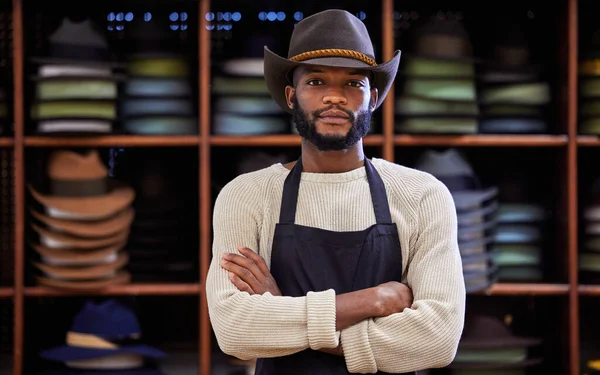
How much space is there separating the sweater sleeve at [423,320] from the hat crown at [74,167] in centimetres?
169

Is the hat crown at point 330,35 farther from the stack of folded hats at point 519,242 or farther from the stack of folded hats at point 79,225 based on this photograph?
the stack of folded hats at point 519,242

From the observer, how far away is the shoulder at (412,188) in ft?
5.52

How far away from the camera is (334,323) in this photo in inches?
60.0

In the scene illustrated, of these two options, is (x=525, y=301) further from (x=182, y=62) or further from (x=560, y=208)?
(x=182, y=62)

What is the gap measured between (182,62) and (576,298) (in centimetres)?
183

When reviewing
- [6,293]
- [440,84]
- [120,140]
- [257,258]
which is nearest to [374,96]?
[257,258]

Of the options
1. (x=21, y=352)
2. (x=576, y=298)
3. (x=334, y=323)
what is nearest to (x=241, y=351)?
Answer: (x=334, y=323)

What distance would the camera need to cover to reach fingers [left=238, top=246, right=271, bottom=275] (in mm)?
1642

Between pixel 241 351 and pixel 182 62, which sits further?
pixel 182 62

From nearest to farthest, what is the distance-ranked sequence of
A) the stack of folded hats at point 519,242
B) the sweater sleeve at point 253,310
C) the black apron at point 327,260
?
the sweater sleeve at point 253,310
the black apron at point 327,260
the stack of folded hats at point 519,242

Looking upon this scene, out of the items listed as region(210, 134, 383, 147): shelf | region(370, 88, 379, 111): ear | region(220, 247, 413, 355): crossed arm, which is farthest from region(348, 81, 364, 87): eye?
region(210, 134, 383, 147): shelf

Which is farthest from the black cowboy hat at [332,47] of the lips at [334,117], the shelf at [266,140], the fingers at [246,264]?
the shelf at [266,140]

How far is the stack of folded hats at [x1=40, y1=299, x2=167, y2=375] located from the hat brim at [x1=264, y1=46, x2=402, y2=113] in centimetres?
143

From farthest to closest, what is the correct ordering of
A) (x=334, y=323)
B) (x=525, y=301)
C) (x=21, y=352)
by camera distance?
(x=525, y=301)
(x=21, y=352)
(x=334, y=323)
